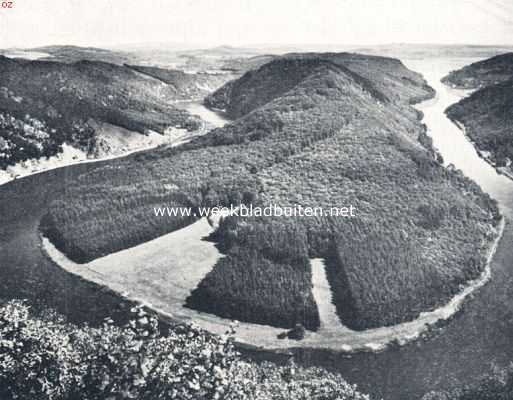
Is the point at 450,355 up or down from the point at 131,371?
down

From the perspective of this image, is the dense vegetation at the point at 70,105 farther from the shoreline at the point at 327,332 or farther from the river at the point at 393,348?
Result: the shoreline at the point at 327,332

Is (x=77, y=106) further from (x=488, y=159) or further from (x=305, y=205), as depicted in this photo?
(x=488, y=159)

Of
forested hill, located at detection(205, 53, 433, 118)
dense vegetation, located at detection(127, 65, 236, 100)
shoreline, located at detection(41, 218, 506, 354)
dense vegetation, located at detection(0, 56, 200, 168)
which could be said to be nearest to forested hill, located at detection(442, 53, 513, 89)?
forested hill, located at detection(205, 53, 433, 118)

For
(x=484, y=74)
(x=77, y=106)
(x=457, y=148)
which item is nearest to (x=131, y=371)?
(x=457, y=148)

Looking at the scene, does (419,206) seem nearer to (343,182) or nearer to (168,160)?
(343,182)

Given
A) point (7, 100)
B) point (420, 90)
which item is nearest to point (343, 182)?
point (7, 100)
